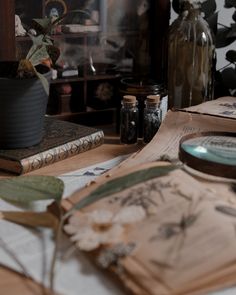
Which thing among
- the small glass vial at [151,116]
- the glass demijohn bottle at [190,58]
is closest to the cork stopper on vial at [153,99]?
the small glass vial at [151,116]

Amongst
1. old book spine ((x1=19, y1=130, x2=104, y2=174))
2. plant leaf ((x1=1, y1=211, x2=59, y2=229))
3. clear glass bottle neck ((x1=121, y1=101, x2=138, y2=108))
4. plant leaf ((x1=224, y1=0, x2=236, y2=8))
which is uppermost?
plant leaf ((x1=224, y1=0, x2=236, y2=8))

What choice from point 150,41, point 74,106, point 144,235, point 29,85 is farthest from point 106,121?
point 144,235

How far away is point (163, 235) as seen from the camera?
0.58m

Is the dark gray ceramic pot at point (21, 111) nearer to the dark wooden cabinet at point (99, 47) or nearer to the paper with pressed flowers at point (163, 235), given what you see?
the dark wooden cabinet at point (99, 47)

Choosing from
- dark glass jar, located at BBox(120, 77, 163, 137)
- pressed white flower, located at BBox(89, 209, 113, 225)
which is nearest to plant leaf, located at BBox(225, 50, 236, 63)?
dark glass jar, located at BBox(120, 77, 163, 137)

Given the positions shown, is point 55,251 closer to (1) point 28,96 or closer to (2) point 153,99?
(1) point 28,96

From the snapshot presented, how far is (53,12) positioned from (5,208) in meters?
0.44

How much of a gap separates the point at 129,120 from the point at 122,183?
358mm

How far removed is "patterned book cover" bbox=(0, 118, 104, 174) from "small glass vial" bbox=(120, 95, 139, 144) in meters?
0.04

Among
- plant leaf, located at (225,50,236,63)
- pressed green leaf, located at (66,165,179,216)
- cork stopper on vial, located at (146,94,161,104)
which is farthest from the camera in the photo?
plant leaf, located at (225,50,236,63)

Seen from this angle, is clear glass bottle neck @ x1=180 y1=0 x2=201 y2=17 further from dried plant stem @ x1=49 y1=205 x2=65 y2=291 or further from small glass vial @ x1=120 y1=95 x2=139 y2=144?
dried plant stem @ x1=49 y1=205 x2=65 y2=291

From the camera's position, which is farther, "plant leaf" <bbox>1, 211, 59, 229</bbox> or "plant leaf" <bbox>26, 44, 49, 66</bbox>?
"plant leaf" <bbox>26, 44, 49, 66</bbox>

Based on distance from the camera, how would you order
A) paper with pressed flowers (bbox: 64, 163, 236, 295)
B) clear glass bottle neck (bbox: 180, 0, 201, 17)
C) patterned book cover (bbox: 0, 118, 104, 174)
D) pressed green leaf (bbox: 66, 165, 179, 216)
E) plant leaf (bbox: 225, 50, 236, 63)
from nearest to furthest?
1. paper with pressed flowers (bbox: 64, 163, 236, 295)
2. pressed green leaf (bbox: 66, 165, 179, 216)
3. patterned book cover (bbox: 0, 118, 104, 174)
4. clear glass bottle neck (bbox: 180, 0, 201, 17)
5. plant leaf (bbox: 225, 50, 236, 63)

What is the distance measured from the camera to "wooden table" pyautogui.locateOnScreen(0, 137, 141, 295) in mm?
558
